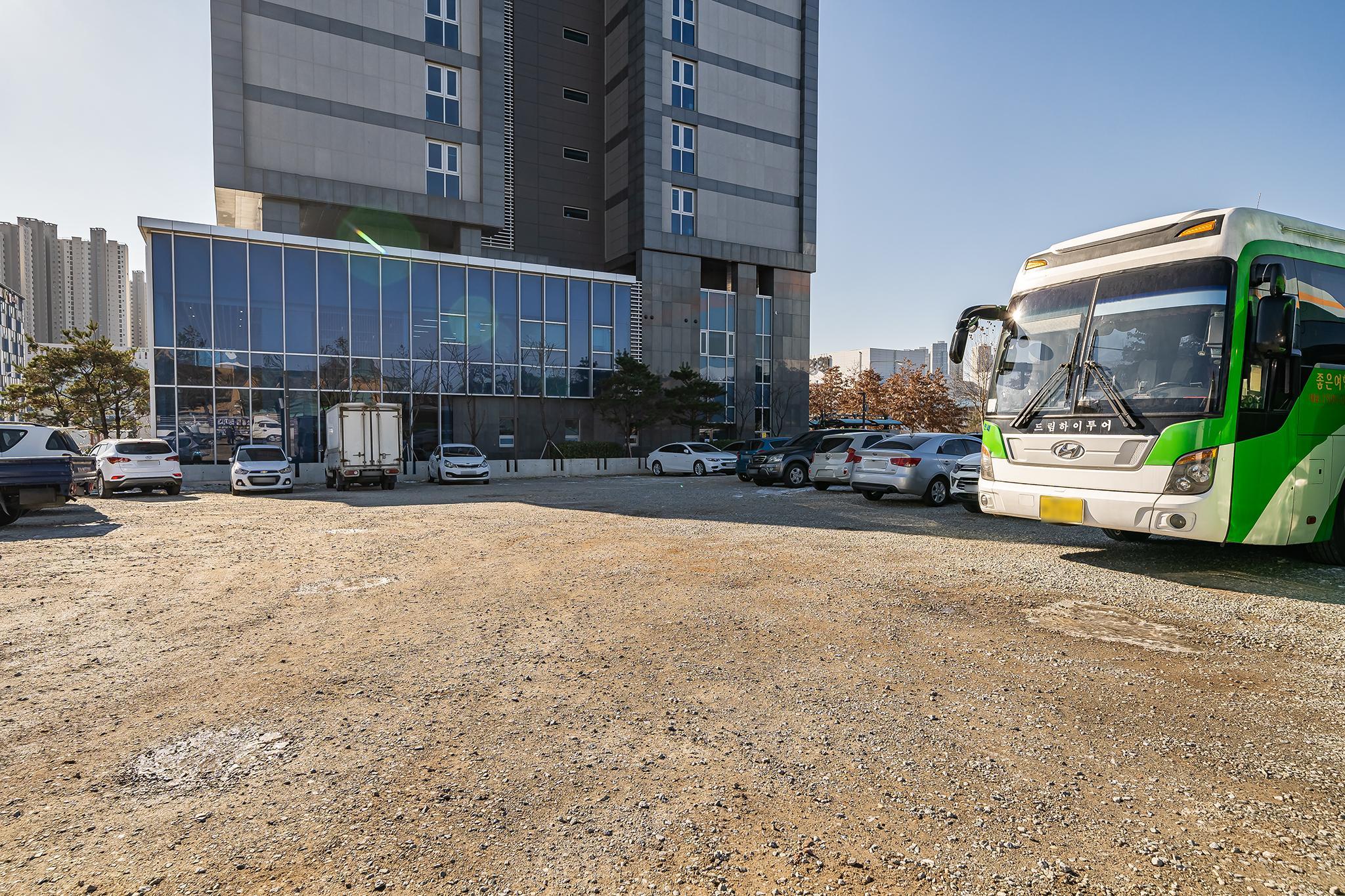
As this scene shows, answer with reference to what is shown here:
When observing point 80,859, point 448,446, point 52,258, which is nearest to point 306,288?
point 448,446

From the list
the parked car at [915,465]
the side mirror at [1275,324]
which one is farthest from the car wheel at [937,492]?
the side mirror at [1275,324]

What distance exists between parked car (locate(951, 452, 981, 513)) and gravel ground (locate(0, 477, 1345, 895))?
5990 millimetres

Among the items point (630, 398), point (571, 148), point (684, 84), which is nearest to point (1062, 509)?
point (630, 398)

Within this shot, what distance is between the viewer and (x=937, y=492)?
1548 cm

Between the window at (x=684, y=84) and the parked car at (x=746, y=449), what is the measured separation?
21.3m

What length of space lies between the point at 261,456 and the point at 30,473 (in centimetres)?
967

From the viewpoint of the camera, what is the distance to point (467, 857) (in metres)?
2.72

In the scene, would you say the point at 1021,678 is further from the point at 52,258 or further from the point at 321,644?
the point at 52,258

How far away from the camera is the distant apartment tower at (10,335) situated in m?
83.4

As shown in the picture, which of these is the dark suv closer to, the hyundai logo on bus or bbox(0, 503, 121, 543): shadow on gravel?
the hyundai logo on bus

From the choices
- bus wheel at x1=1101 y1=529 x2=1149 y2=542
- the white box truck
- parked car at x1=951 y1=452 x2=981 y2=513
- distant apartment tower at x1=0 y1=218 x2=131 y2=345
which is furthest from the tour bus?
distant apartment tower at x1=0 y1=218 x2=131 y2=345

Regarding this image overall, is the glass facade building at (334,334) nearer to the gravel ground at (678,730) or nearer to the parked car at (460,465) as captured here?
the parked car at (460,465)

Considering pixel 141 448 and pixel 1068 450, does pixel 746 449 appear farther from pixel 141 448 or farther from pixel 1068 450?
pixel 1068 450

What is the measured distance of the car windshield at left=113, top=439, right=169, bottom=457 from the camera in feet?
64.3
